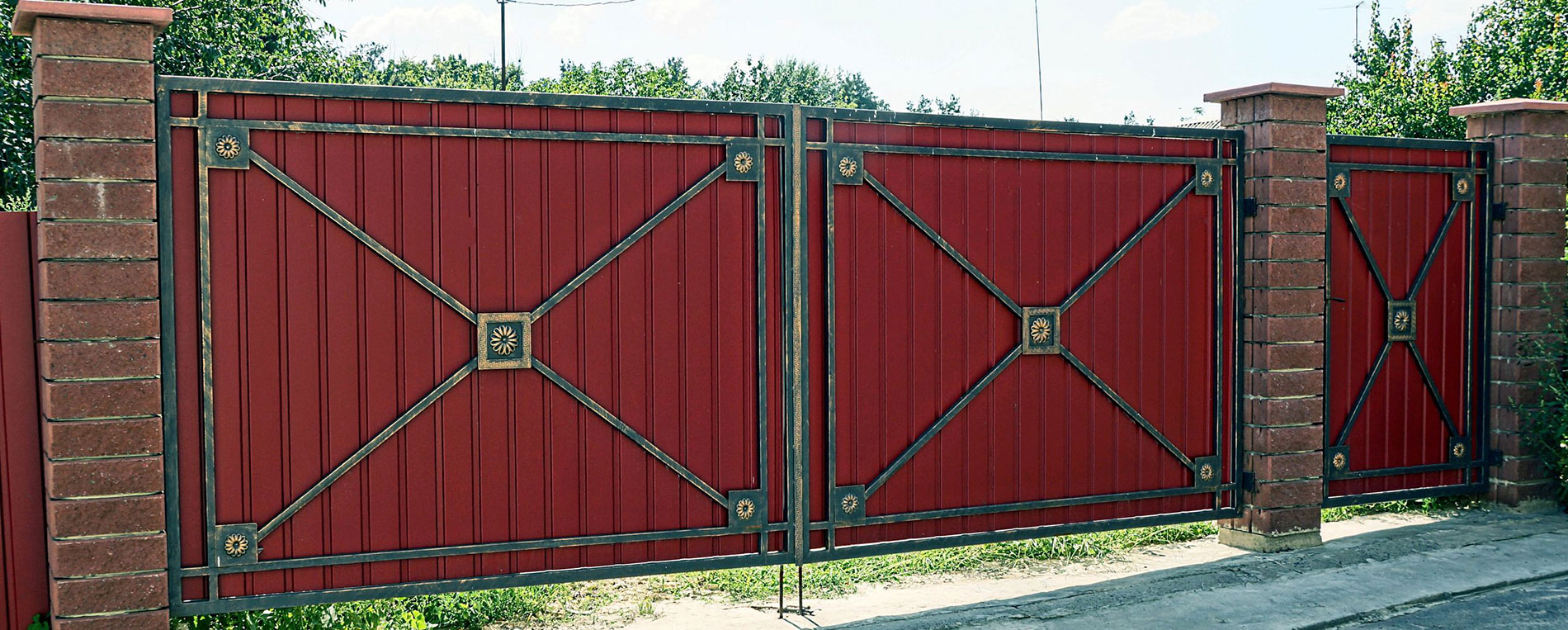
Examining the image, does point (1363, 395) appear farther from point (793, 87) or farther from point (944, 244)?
point (793, 87)

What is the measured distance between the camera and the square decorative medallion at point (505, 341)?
5121 millimetres

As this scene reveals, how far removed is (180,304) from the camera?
4.70 m

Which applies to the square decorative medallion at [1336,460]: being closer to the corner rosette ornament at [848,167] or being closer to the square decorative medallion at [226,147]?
the corner rosette ornament at [848,167]

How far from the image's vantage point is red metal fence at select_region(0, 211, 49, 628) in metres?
4.72

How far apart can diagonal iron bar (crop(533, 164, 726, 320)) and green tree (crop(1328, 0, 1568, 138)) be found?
14.1m

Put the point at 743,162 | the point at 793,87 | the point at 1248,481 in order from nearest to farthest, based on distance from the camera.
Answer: the point at 743,162 → the point at 1248,481 → the point at 793,87

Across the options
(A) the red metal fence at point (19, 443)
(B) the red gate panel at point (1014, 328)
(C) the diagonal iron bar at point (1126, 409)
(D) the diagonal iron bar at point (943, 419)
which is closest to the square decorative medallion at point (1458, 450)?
(B) the red gate panel at point (1014, 328)

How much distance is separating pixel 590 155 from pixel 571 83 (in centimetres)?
3679

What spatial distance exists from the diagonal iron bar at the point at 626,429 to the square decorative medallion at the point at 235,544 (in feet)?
4.27

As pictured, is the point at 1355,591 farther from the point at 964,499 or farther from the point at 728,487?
the point at 728,487

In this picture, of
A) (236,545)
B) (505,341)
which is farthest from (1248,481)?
(236,545)

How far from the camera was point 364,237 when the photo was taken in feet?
16.1

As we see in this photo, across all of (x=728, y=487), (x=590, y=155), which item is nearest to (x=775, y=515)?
(x=728, y=487)

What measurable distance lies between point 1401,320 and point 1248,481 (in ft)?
4.84
